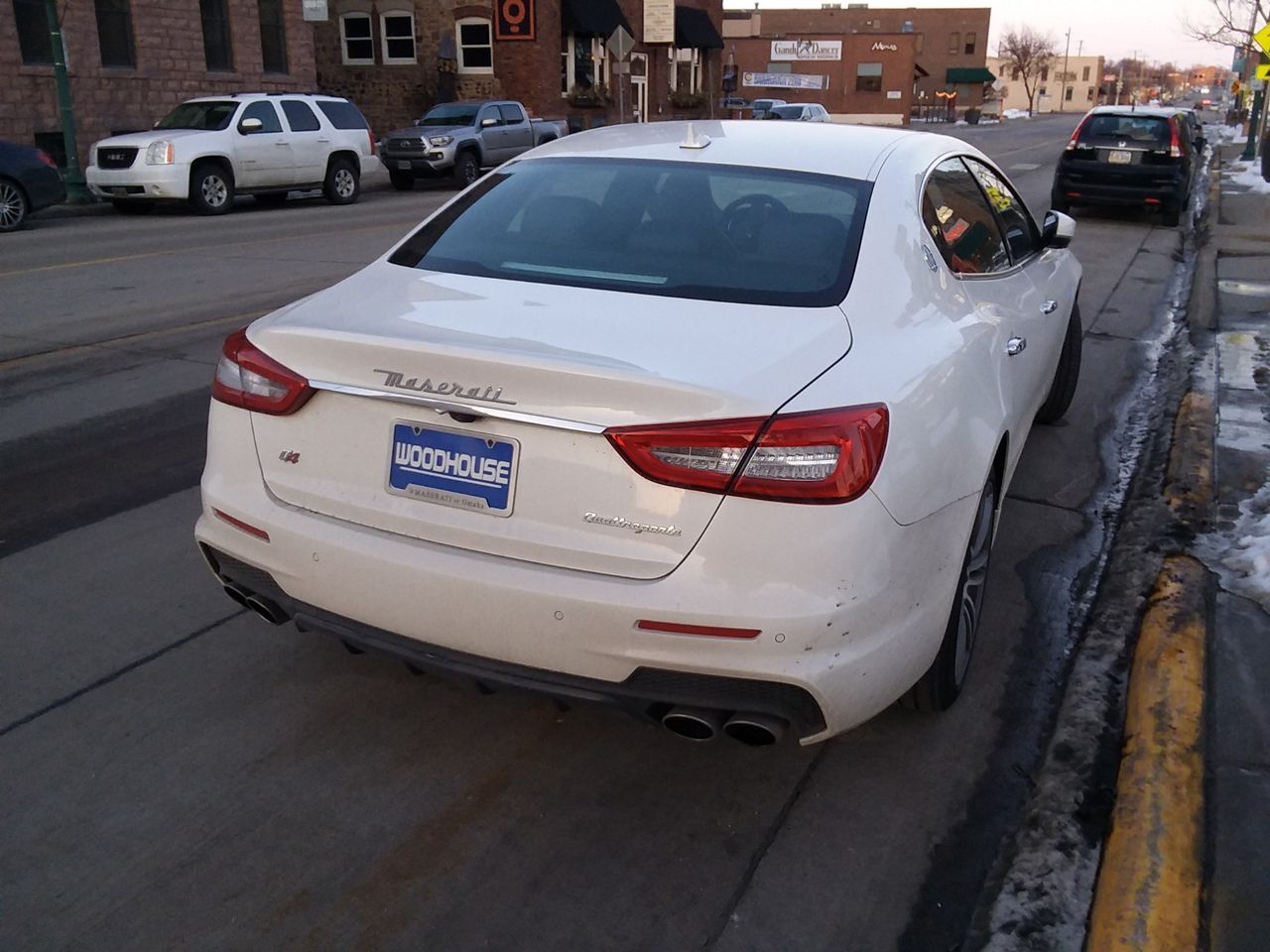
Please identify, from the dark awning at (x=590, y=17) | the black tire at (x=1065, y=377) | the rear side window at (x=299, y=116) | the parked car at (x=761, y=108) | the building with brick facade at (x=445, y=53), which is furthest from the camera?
the parked car at (x=761, y=108)

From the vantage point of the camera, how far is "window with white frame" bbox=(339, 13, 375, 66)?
3559cm

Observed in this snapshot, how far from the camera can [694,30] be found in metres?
46.2

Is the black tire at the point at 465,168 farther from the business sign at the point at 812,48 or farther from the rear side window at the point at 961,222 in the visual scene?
the business sign at the point at 812,48

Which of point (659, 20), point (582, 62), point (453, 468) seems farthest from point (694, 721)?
point (659, 20)

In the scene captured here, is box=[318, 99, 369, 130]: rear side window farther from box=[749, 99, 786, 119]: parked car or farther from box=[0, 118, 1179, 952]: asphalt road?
box=[749, 99, 786, 119]: parked car

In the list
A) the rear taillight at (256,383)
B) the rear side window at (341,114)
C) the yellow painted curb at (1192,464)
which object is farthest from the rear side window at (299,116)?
the rear taillight at (256,383)

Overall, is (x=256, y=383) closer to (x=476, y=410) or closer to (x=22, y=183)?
(x=476, y=410)

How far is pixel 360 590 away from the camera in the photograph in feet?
9.84

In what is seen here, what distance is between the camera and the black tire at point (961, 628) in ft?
11.4

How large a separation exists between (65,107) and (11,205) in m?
4.65

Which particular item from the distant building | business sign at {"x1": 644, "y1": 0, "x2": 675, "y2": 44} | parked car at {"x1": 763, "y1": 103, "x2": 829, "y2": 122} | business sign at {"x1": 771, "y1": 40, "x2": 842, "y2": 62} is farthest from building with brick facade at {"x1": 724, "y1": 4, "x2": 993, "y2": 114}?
business sign at {"x1": 644, "y1": 0, "x2": 675, "y2": 44}

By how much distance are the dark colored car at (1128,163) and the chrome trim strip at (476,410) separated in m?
17.5

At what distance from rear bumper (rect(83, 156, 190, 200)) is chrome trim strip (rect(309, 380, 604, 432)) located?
17404 mm

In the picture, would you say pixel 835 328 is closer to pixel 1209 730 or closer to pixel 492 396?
pixel 492 396
